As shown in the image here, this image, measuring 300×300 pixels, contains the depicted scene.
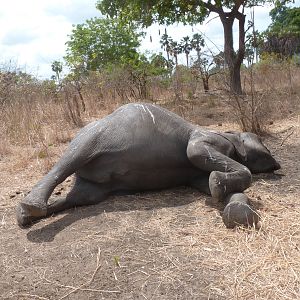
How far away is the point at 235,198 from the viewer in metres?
2.85

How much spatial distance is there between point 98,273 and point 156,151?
49.3 inches

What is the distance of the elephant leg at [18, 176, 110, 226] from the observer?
3.20 metres

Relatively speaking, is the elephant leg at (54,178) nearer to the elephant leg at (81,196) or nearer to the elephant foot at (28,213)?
the elephant foot at (28,213)

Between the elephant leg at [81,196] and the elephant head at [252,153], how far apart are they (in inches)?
44.6

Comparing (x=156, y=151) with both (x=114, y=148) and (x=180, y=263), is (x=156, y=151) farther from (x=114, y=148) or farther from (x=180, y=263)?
(x=180, y=263)

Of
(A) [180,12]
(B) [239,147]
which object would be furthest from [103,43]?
(B) [239,147]

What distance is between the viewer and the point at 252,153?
11.6ft

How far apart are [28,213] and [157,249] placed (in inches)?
38.4

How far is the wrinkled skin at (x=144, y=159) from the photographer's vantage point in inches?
122

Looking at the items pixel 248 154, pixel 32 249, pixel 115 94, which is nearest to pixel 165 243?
pixel 32 249

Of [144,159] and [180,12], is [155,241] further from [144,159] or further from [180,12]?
[180,12]

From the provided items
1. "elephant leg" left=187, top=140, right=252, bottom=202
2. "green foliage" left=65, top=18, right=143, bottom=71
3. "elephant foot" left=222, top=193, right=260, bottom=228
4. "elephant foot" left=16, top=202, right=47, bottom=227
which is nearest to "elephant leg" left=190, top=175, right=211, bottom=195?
"elephant leg" left=187, top=140, right=252, bottom=202

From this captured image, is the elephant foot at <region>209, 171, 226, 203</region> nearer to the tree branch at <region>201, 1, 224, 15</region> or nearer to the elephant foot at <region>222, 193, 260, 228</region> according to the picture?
the elephant foot at <region>222, 193, 260, 228</region>

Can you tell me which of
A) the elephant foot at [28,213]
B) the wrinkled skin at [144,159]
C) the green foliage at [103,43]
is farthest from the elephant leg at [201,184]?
the green foliage at [103,43]
